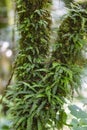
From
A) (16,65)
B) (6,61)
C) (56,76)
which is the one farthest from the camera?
(6,61)

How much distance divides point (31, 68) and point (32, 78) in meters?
0.05

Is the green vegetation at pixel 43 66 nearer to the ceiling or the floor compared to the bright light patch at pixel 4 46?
nearer to the ceiling

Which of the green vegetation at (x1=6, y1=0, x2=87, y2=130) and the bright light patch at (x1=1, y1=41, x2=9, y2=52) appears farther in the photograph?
the bright light patch at (x1=1, y1=41, x2=9, y2=52)

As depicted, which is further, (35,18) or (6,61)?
(6,61)

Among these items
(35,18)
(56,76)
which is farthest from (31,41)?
(56,76)

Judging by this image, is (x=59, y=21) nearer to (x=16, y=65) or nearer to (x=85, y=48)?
(x=85, y=48)

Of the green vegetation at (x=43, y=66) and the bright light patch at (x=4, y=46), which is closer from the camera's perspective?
the green vegetation at (x=43, y=66)

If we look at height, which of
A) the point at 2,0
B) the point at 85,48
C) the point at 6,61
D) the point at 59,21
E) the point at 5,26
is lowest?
the point at 6,61

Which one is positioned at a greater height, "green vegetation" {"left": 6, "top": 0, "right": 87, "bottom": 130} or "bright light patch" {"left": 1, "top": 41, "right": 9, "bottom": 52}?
"green vegetation" {"left": 6, "top": 0, "right": 87, "bottom": 130}

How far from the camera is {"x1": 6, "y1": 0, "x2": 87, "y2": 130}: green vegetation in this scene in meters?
1.36

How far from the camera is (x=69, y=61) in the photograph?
1.38 m

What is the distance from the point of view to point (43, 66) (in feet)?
4.70

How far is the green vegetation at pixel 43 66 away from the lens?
1.36 m

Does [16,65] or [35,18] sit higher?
[35,18]
